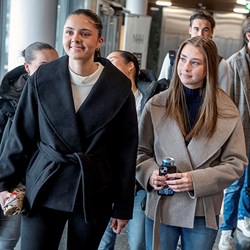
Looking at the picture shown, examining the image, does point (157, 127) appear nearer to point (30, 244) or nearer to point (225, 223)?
point (30, 244)

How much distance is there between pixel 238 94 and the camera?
330 cm

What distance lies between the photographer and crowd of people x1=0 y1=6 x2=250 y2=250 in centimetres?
188

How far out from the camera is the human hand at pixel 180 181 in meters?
1.99

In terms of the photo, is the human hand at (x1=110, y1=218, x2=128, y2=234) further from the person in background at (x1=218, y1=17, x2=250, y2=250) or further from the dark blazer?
the person in background at (x1=218, y1=17, x2=250, y2=250)

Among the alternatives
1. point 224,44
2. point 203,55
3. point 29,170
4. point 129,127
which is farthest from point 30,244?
point 224,44

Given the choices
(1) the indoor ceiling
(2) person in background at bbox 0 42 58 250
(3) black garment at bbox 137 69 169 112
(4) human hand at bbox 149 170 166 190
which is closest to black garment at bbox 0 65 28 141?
(2) person in background at bbox 0 42 58 250

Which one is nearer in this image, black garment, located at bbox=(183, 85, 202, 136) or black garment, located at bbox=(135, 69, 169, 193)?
black garment, located at bbox=(183, 85, 202, 136)

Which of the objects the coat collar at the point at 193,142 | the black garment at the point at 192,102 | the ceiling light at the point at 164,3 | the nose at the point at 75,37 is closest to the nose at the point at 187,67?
the black garment at the point at 192,102

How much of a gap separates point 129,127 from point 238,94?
159 centimetres

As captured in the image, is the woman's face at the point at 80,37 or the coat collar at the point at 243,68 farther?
the coat collar at the point at 243,68

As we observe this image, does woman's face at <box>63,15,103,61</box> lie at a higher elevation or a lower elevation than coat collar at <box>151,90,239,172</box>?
higher

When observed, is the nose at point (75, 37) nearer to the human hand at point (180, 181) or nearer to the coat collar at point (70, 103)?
the coat collar at point (70, 103)

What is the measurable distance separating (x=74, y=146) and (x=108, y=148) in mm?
182

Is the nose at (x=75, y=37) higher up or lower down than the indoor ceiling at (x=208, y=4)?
lower down
